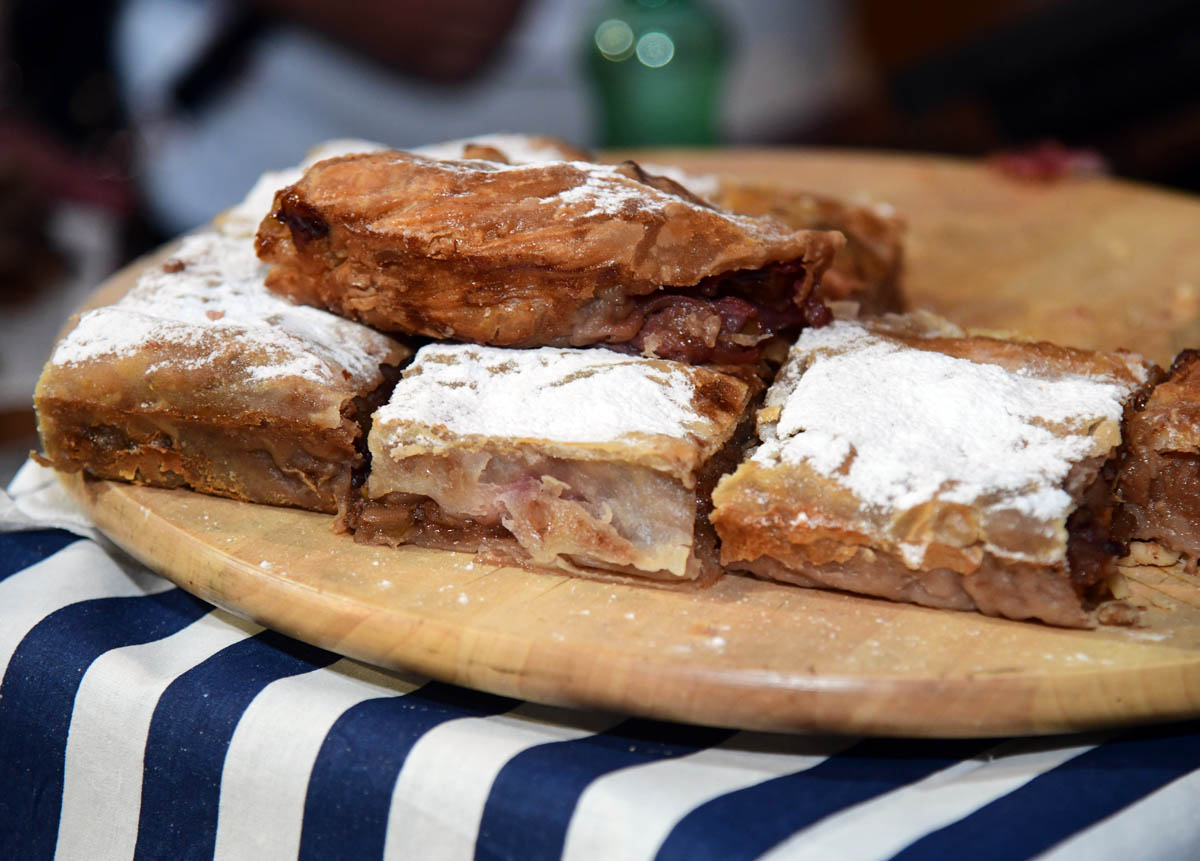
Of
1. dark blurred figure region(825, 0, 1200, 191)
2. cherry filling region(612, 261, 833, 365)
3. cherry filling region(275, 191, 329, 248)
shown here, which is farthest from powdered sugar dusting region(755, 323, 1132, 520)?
dark blurred figure region(825, 0, 1200, 191)

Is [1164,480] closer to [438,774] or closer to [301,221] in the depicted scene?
[438,774]

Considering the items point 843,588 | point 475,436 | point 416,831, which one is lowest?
point 416,831

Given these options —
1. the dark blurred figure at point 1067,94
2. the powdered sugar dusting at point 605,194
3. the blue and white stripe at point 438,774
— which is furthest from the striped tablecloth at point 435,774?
the dark blurred figure at point 1067,94

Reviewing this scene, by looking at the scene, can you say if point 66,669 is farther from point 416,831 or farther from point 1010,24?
point 1010,24

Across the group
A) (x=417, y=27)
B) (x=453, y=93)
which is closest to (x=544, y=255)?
(x=417, y=27)

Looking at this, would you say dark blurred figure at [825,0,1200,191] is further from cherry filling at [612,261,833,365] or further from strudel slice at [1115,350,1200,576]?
strudel slice at [1115,350,1200,576]

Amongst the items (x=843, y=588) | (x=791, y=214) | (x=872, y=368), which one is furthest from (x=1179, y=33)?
(x=843, y=588)
